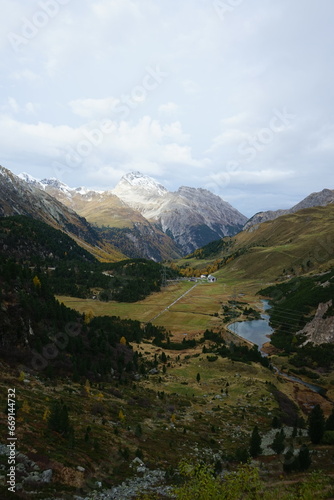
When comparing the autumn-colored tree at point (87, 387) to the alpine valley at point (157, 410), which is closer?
the alpine valley at point (157, 410)

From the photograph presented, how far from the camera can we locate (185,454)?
114ft

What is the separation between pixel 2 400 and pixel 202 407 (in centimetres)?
3773

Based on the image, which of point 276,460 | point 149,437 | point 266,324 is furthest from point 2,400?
point 266,324

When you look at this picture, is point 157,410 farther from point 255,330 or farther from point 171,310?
point 171,310

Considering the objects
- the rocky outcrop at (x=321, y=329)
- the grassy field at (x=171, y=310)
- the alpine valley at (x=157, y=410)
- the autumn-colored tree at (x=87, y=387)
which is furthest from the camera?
the grassy field at (x=171, y=310)

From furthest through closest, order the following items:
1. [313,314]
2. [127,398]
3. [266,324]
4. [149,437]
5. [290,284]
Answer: [290,284] < [266,324] < [313,314] < [127,398] < [149,437]

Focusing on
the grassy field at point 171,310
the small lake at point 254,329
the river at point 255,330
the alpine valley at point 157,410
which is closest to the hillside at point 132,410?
the alpine valley at point 157,410

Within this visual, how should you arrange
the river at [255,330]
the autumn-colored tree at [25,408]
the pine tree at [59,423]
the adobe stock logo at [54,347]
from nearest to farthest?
the pine tree at [59,423], the autumn-colored tree at [25,408], the adobe stock logo at [54,347], the river at [255,330]

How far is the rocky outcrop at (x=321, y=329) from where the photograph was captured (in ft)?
317

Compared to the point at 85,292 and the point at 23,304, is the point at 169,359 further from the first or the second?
the point at 85,292

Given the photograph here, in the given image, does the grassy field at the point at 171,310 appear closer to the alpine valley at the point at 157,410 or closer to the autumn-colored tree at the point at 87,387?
the alpine valley at the point at 157,410

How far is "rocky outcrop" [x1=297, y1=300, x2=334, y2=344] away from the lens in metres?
96.5

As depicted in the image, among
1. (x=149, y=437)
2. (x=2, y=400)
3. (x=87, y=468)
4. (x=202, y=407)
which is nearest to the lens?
(x=87, y=468)

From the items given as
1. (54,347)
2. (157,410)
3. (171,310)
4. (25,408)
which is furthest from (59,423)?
(171,310)
